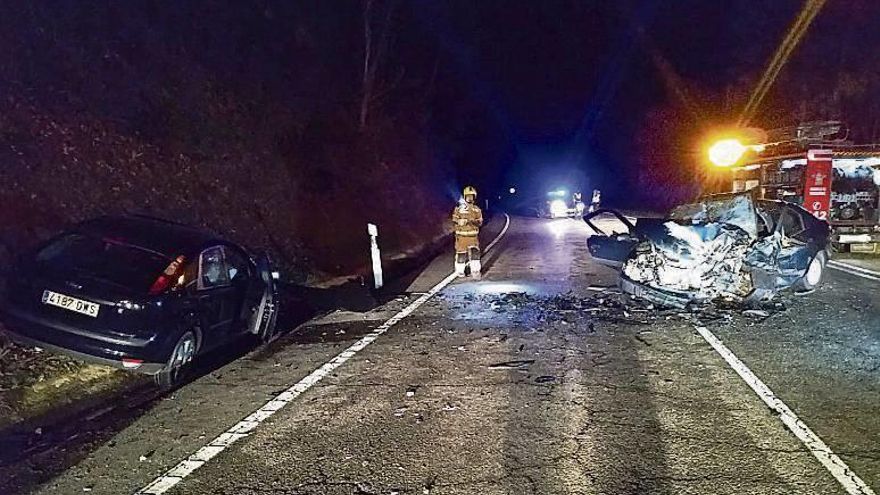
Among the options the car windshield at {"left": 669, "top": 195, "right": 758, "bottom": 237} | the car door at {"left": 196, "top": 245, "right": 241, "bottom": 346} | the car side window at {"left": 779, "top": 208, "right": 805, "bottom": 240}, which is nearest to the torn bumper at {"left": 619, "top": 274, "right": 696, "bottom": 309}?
the car windshield at {"left": 669, "top": 195, "right": 758, "bottom": 237}

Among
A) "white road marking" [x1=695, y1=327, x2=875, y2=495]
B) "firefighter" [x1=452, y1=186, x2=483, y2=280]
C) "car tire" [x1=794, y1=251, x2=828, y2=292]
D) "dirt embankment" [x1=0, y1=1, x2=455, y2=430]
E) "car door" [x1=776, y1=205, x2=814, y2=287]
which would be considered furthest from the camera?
"firefighter" [x1=452, y1=186, x2=483, y2=280]

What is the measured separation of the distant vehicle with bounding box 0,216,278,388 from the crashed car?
657 cm

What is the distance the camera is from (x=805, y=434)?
562cm

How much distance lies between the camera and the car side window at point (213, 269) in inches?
A: 303

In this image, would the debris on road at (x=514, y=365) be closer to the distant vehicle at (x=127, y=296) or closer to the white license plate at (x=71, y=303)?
the distant vehicle at (x=127, y=296)

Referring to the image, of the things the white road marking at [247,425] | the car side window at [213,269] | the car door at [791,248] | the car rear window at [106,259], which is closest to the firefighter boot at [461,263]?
the white road marking at [247,425]

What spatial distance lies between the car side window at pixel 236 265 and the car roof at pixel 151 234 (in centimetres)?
24

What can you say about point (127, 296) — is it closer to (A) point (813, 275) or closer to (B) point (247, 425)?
(B) point (247, 425)

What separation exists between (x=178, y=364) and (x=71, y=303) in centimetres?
110

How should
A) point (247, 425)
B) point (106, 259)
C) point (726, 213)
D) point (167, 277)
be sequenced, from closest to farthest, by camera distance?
point (247, 425) → point (167, 277) → point (106, 259) → point (726, 213)

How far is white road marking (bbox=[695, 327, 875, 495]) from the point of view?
4691 millimetres

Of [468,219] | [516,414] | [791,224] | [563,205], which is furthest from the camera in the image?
[563,205]

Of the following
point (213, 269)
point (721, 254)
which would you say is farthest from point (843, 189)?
point (213, 269)

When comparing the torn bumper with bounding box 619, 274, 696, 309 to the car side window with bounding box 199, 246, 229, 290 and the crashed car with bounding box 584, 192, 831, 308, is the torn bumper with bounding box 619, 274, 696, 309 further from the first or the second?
the car side window with bounding box 199, 246, 229, 290
